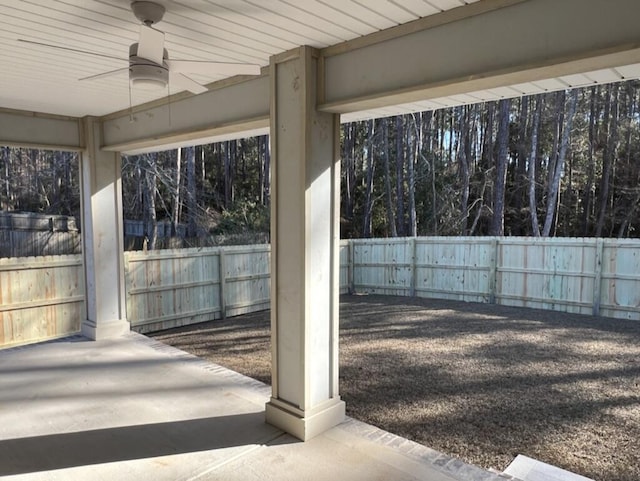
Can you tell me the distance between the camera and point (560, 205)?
1745cm

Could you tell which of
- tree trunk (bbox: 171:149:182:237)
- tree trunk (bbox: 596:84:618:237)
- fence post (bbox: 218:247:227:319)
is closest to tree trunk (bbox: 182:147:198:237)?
tree trunk (bbox: 171:149:182:237)

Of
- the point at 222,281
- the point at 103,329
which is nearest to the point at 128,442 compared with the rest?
the point at 103,329

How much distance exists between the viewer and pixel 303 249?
2.99 metres

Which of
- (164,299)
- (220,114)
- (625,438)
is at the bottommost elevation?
(625,438)

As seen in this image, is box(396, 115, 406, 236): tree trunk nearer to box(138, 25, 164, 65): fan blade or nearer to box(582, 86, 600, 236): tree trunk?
box(582, 86, 600, 236): tree trunk

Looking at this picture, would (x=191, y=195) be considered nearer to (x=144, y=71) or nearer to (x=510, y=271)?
(x=510, y=271)

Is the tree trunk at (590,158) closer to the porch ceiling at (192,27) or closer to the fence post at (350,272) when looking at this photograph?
the fence post at (350,272)

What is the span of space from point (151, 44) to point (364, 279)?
28.0ft

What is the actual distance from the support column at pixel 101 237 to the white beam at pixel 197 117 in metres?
0.38

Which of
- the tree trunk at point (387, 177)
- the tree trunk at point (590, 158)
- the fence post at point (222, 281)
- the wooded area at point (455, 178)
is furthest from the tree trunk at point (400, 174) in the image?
the fence post at point (222, 281)

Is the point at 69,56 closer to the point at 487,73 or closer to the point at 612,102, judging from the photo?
the point at 487,73

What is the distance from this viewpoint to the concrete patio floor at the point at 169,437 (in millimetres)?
2695

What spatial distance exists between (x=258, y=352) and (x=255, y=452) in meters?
2.90

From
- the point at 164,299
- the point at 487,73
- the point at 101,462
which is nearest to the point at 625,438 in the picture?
the point at 487,73
